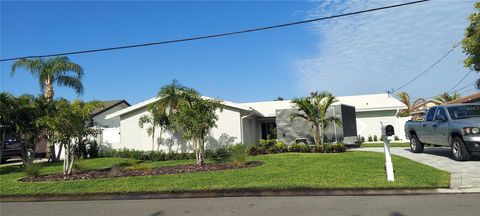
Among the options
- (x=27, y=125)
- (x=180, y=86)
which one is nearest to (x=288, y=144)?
(x=180, y=86)

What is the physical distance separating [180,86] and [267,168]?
416 inches

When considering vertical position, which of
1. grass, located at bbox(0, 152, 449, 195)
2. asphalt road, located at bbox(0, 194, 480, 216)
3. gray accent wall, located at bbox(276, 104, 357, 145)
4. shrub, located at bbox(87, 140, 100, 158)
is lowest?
asphalt road, located at bbox(0, 194, 480, 216)

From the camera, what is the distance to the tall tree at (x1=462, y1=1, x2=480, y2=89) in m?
17.3

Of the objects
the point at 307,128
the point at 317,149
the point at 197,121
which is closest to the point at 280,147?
the point at 317,149

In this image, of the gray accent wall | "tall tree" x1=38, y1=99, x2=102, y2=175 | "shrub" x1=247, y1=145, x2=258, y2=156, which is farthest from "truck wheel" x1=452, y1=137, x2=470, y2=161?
"tall tree" x1=38, y1=99, x2=102, y2=175

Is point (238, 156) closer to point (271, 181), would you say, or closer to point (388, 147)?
point (271, 181)

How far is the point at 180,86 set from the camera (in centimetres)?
2331

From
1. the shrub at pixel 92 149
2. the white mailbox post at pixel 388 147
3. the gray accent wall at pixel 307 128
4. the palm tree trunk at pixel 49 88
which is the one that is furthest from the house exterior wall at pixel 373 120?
the white mailbox post at pixel 388 147

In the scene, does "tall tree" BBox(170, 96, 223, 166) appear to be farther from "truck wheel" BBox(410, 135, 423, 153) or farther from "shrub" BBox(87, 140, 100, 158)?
"shrub" BBox(87, 140, 100, 158)

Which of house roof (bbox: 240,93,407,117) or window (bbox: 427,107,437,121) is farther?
house roof (bbox: 240,93,407,117)

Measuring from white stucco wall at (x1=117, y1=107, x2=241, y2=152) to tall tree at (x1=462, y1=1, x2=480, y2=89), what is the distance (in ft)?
40.2

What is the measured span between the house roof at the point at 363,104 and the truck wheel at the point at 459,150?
17158mm

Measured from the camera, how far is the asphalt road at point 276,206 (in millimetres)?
7738

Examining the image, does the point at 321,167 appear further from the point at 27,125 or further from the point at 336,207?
the point at 27,125
